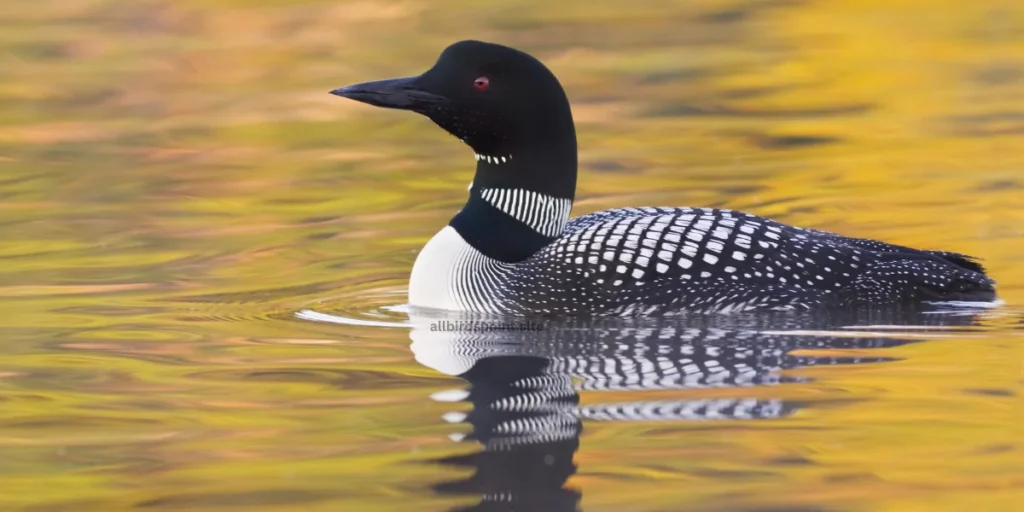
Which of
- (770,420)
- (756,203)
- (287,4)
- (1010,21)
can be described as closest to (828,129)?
(756,203)

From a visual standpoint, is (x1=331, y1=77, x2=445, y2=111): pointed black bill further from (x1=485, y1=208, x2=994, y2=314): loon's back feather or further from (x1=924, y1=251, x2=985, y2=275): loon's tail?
(x1=924, y1=251, x2=985, y2=275): loon's tail

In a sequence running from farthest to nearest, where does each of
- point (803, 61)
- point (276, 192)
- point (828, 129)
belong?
1. point (803, 61)
2. point (828, 129)
3. point (276, 192)

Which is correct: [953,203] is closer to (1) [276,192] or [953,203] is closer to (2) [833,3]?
(1) [276,192]

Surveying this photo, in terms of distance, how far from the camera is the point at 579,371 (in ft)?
16.1

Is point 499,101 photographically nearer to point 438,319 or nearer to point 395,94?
point 395,94

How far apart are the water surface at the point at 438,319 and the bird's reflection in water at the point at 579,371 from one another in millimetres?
14

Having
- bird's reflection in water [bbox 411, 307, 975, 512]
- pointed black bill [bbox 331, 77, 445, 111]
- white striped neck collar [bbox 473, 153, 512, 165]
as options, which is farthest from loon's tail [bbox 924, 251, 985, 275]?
pointed black bill [bbox 331, 77, 445, 111]

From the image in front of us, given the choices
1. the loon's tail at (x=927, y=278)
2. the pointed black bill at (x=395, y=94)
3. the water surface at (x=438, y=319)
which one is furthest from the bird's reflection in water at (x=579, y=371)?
the pointed black bill at (x=395, y=94)

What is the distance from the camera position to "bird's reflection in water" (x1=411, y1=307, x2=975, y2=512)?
3885 millimetres

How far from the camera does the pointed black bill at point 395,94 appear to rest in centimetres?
567

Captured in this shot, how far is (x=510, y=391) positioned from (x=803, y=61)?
370 inches

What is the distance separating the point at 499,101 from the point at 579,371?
3.87 ft

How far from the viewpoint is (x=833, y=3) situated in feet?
55.1

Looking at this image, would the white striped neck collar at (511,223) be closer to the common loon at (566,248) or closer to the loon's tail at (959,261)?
the common loon at (566,248)
